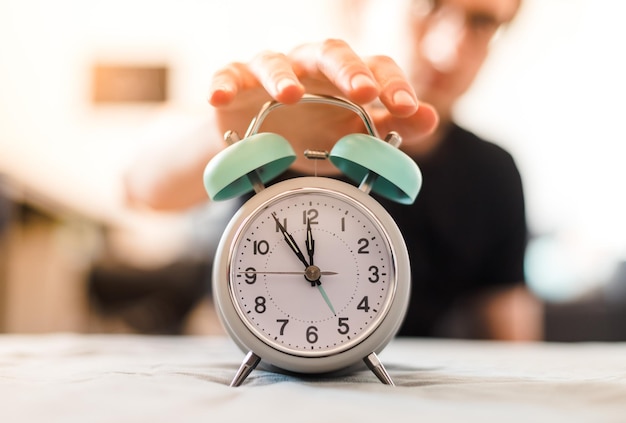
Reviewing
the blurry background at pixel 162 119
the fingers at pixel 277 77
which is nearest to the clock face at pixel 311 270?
the fingers at pixel 277 77

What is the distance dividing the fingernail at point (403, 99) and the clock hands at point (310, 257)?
0.18m

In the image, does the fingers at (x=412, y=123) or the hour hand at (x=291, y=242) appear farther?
the fingers at (x=412, y=123)

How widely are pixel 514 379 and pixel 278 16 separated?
7.73 feet

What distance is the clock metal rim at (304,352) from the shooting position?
0.64 meters

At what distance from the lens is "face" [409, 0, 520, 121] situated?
1.96 meters

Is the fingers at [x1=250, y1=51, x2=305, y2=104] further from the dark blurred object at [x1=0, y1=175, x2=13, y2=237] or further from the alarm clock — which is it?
the dark blurred object at [x1=0, y1=175, x2=13, y2=237]

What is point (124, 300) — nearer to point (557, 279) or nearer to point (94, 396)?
point (557, 279)

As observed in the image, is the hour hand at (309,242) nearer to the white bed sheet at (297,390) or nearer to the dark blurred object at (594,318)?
the white bed sheet at (297,390)

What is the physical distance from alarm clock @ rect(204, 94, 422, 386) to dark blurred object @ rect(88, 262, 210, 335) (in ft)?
7.99

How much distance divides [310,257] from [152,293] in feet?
8.41

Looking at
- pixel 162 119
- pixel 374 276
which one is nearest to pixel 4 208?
pixel 162 119

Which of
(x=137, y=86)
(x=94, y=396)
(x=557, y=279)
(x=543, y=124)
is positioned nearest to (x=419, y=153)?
(x=543, y=124)

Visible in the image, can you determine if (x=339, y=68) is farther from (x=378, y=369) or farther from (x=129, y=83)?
(x=129, y=83)

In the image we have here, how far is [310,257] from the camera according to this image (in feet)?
2.16
